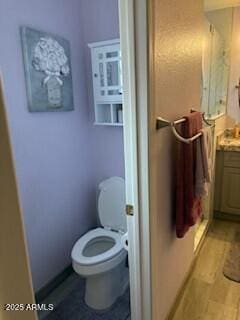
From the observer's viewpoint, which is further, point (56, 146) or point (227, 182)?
point (227, 182)

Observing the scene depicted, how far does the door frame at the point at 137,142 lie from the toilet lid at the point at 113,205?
29.9 inches

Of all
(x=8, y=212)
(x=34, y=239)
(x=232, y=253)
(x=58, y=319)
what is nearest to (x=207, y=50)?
(x=232, y=253)

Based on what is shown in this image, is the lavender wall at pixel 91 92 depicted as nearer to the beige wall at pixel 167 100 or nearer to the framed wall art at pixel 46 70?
the framed wall art at pixel 46 70

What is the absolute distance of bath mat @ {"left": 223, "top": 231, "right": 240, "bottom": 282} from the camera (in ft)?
6.42

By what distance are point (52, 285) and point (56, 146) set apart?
108cm

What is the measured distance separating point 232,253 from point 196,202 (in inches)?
42.5

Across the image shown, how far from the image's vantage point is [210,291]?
1824 mm

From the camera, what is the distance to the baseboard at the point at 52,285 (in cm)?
182

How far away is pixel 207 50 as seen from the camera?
219 centimetres

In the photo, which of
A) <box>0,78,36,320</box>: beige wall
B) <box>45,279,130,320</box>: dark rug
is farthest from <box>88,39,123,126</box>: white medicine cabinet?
<box>0,78,36,320</box>: beige wall

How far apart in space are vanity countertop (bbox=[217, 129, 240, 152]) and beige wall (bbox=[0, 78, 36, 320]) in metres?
2.43

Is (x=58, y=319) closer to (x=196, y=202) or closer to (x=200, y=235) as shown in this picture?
(x=196, y=202)

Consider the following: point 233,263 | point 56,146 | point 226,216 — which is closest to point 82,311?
point 56,146

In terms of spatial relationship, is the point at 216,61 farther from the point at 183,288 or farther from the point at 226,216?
the point at 183,288
